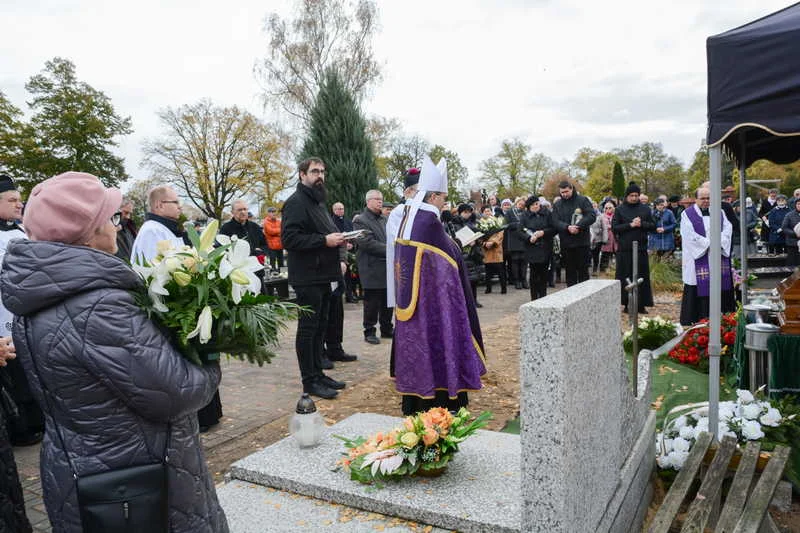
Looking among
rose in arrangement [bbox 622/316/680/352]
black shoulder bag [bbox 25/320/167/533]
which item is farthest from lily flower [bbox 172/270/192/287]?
rose in arrangement [bbox 622/316/680/352]

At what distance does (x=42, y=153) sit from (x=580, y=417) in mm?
35225

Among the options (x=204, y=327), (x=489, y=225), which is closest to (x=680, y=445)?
(x=204, y=327)

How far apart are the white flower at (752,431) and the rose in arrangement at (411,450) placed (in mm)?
1808

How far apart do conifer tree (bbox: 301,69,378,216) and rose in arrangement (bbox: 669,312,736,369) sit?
38.9 ft

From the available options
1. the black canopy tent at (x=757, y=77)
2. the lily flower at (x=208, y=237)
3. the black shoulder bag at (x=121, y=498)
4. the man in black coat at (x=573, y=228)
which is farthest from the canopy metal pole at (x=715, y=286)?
the man in black coat at (x=573, y=228)

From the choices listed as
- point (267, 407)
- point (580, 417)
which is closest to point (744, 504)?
point (580, 417)

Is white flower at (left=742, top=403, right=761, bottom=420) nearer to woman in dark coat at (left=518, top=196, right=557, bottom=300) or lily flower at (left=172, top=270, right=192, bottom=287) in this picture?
lily flower at (left=172, top=270, right=192, bottom=287)

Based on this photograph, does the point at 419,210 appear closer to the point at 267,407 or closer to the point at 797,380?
the point at 267,407

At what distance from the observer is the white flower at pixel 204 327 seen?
1849 millimetres

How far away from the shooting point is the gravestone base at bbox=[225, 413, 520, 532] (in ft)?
9.37

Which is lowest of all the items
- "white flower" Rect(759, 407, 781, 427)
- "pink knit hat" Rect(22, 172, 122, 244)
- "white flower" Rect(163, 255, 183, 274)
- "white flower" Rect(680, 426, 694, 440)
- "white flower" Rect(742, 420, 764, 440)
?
"white flower" Rect(680, 426, 694, 440)

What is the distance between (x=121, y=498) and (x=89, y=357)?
44 cm

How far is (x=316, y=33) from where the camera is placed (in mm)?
30656

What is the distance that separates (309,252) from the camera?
5367 mm
